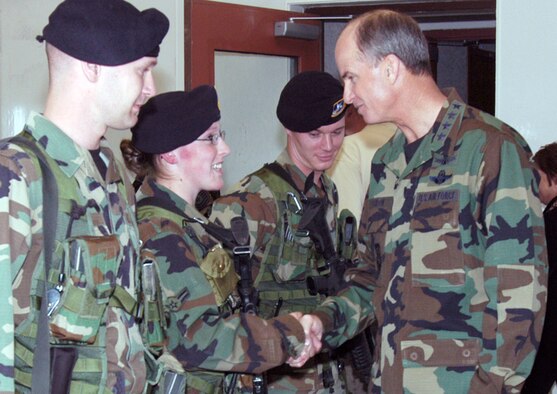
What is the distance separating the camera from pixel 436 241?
2.38 meters

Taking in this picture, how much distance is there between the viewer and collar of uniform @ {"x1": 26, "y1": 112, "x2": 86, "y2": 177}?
1944 mm

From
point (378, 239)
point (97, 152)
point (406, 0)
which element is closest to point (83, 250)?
point (97, 152)

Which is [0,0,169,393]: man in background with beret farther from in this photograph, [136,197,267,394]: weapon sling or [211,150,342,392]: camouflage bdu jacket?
[211,150,342,392]: camouflage bdu jacket

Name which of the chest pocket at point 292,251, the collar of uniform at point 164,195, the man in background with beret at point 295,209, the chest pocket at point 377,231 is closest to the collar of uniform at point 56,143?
the collar of uniform at point 164,195

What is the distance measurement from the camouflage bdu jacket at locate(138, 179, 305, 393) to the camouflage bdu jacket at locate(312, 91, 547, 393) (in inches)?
14.1

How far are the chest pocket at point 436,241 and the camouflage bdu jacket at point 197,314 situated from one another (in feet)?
1.61

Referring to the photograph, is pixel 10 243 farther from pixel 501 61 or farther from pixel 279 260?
pixel 501 61

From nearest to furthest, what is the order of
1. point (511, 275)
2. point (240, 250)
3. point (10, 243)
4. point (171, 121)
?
point (10, 243)
point (511, 275)
point (171, 121)
point (240, 250)

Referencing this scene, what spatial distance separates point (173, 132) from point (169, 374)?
2.52 feet

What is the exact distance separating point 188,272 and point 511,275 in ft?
2.86

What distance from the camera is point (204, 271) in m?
2.52

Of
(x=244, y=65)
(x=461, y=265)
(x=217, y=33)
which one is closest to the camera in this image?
(x=461, y=265)

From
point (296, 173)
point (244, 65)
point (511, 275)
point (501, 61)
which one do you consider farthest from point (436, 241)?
point (244, 65)

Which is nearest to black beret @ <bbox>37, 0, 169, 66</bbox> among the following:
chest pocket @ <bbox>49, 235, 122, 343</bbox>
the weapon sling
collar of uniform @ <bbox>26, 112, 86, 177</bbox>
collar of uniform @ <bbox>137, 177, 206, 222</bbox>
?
collar of uniform @ <bbox>26, 112, 86, 177</bbox>
